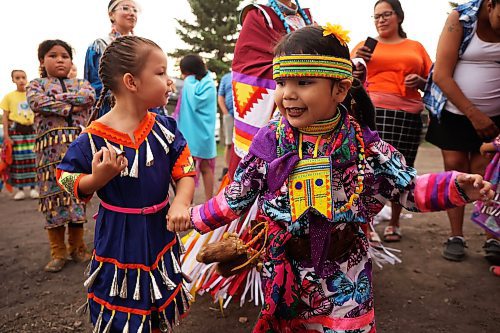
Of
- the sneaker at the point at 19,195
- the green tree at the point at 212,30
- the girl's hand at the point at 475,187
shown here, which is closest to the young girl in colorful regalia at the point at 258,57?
the girl's hand at the point at 475,187

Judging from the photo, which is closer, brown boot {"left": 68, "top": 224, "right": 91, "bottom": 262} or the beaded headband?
the beaded headband

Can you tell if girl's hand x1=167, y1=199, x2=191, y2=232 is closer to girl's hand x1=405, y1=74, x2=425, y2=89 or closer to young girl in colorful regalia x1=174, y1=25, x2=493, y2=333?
young girl in colorful regalia x1=174, y1=25, x2=493, y2=333

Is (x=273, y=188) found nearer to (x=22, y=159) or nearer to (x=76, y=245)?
(x=76, y=245)

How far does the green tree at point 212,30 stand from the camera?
20.6 meters

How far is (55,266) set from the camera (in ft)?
10.8

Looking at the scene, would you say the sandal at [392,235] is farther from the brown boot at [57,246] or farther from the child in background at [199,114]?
the brown boot at [57,246]

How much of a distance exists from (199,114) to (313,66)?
3858mm

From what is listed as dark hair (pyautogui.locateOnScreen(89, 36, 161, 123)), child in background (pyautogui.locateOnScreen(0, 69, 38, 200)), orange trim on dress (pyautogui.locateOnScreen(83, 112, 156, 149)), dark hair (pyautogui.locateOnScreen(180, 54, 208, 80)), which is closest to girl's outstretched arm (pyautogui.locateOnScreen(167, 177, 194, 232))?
orange trim on dress (pyautogui.locateOnScreen(83, 112, 156, 149))

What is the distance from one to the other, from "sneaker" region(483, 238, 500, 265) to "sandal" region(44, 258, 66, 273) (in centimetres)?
336

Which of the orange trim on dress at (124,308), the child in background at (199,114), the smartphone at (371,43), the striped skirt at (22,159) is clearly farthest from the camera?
the striped skirt at (22,159)

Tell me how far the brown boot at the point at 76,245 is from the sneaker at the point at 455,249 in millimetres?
2948

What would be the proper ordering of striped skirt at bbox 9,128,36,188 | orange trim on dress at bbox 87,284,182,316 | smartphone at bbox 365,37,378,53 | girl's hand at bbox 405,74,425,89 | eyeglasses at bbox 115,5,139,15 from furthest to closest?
striped skirt at bbox 9,128,36,188 → girl's hand at bbox 405,74,425,89 → smartphone at bbox 365,37,378,53 → eyeglasses at bbox 115,5,139,15 → orange trim on dress at bbox 87,284,182,316

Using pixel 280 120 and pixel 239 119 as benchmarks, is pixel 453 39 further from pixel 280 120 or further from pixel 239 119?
pixel 280 120

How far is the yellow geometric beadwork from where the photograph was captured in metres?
1.49
